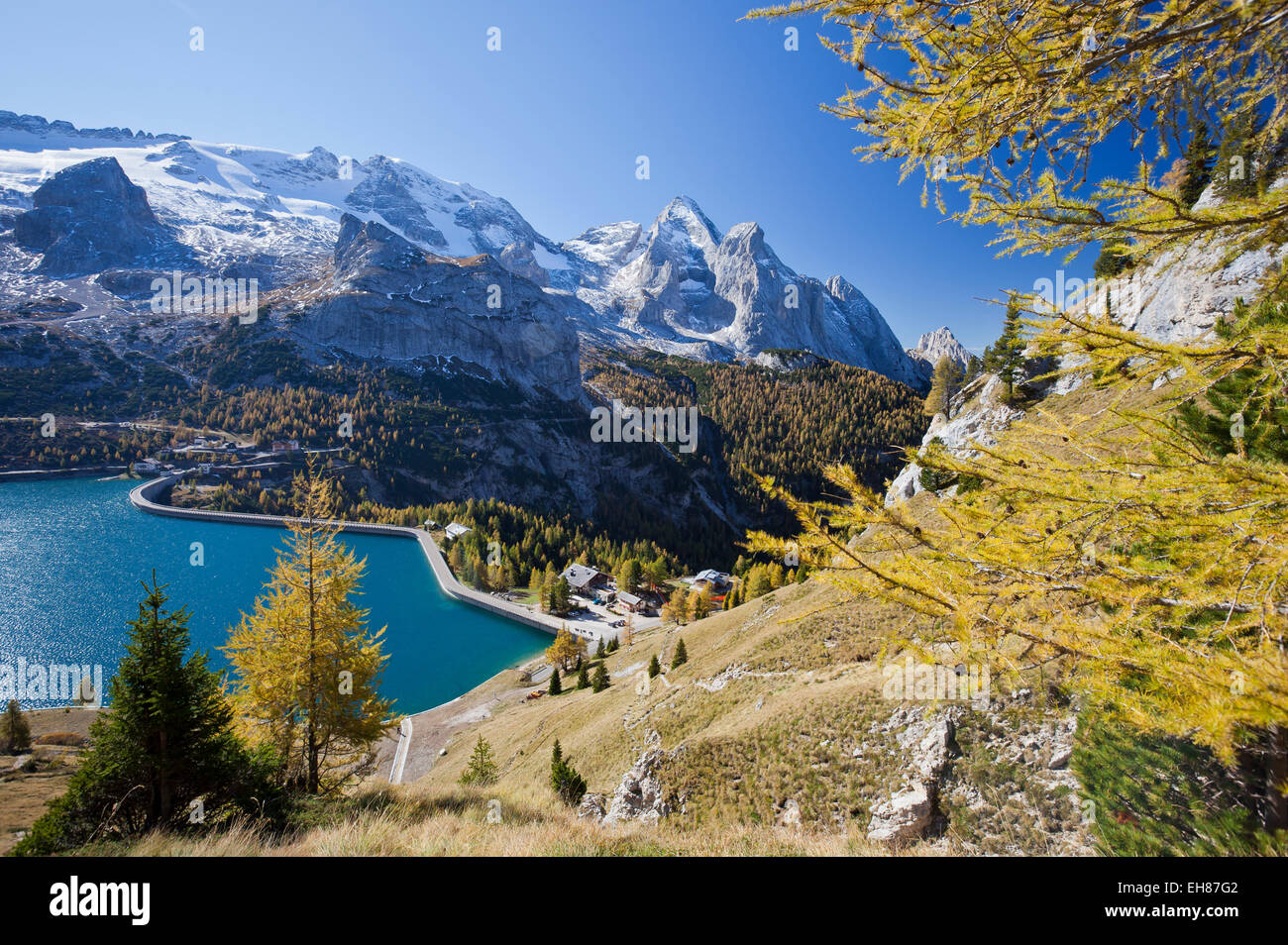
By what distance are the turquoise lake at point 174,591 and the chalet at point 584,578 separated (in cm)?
1196

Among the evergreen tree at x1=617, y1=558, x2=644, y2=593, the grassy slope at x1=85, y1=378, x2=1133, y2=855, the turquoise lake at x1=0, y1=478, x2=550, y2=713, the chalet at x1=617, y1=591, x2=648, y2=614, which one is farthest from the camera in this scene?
the evergreen tree at x1=617, y1=558, x2=644, y2=593

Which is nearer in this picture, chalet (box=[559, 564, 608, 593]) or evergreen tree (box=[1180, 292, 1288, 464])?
evergreen tree (box=[1180, 292, 1288, 464])

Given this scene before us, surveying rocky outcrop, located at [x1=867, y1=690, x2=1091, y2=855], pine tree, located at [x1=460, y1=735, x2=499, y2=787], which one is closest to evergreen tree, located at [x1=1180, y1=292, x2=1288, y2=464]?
rocky outcrop, located at [x1=867, y1=690, x2=1091, y2=855]

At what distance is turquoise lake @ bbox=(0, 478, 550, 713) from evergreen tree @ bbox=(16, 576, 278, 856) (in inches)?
1605

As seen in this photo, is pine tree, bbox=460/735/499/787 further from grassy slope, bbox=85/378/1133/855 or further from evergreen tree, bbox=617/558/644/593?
evergreen tree, bbox=617/558/644/593

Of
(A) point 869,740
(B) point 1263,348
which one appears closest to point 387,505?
(A) point 869,740

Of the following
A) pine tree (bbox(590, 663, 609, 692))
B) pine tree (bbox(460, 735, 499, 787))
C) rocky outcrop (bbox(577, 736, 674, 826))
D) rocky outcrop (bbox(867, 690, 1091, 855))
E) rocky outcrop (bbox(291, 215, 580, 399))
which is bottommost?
pine tree (bbox(590, 663, 609, 692))

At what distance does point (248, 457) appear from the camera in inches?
4574

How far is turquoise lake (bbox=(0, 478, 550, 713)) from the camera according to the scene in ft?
168

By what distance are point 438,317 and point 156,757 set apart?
192 m

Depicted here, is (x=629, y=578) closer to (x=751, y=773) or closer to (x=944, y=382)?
(x=751, y=773)
